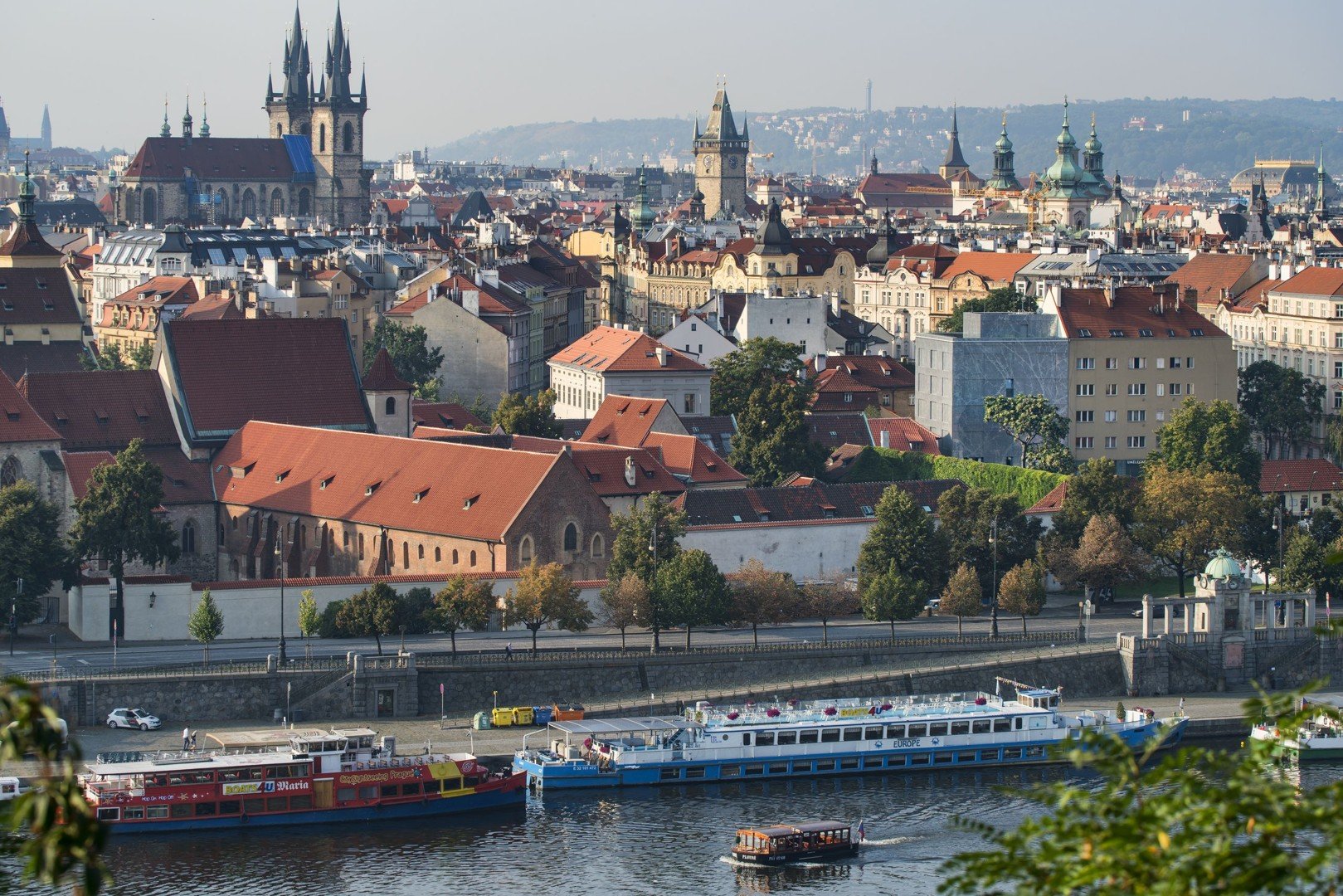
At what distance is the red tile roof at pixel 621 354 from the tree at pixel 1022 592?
36559mm

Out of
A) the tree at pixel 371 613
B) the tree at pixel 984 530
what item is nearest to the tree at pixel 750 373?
the tree at pixel 984 530

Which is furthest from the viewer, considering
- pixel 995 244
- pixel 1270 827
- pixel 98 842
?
pixel 995 244

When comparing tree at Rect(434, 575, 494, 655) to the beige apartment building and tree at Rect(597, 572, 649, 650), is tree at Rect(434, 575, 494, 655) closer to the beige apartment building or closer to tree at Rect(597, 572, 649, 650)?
tree at Rect(597, 572, 649, 650)

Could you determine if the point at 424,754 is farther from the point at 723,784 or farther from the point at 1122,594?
the point at 1122,594

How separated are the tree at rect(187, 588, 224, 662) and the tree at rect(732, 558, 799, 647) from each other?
15.2 m

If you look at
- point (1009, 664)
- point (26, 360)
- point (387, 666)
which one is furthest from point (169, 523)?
point (26, 360)

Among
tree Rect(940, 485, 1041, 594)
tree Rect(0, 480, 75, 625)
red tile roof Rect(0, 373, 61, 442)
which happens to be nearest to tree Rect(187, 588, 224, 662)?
tree Rect(0, 480, 75, 625)

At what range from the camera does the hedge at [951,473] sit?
9950cm

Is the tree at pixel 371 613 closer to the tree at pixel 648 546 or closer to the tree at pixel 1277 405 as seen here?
the tree at pixel 648 546

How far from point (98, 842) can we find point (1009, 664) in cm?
5887

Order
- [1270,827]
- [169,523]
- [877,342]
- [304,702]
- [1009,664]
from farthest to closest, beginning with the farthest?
[877,342]
[169,523]
[1009,664]
[304,702]
[1270,827]

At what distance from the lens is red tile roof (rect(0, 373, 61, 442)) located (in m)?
89.5

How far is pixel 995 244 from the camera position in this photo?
18962 centimetres

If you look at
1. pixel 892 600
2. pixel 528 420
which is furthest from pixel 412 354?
pixel 892 600
